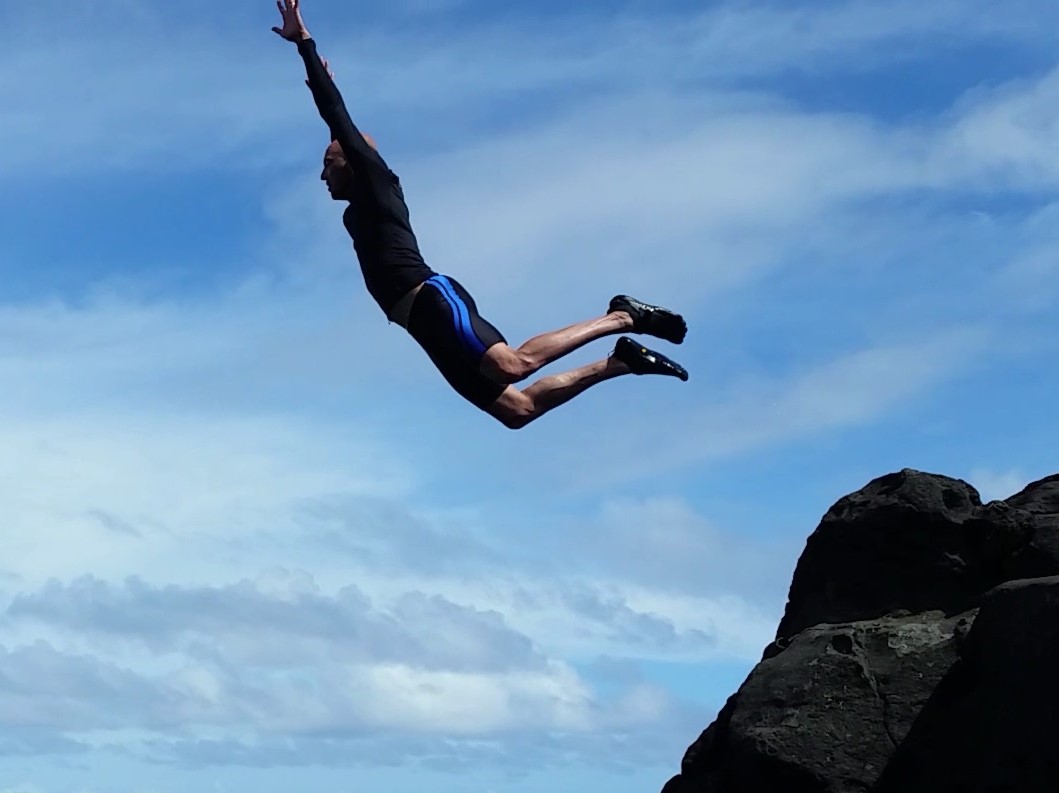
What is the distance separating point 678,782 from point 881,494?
2.94 metres

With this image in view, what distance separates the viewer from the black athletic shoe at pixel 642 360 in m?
11.0

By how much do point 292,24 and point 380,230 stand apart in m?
1.55

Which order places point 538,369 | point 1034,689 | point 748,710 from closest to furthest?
point 1034,689
point 538,369
point 748,710

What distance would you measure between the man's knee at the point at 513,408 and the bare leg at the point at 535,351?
0.22 meters

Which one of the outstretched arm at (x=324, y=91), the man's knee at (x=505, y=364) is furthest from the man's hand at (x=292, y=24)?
the man's knee at (x=505, y=364)

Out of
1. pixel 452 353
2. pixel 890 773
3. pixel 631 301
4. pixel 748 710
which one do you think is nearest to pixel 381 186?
pixel 452 353

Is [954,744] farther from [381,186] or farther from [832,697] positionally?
[381,186]

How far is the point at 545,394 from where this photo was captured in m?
10.9

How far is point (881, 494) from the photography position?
12648mm

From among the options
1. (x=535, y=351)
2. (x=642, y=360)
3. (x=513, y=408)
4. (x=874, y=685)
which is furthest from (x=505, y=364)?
(x=874, y=685)

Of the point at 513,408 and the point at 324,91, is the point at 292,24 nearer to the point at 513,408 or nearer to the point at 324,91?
the point at 324,91

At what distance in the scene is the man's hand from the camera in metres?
10.4

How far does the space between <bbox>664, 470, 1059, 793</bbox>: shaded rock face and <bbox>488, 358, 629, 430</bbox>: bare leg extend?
2.78 m

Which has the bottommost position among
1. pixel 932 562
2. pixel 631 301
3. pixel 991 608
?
pixel 991 608
